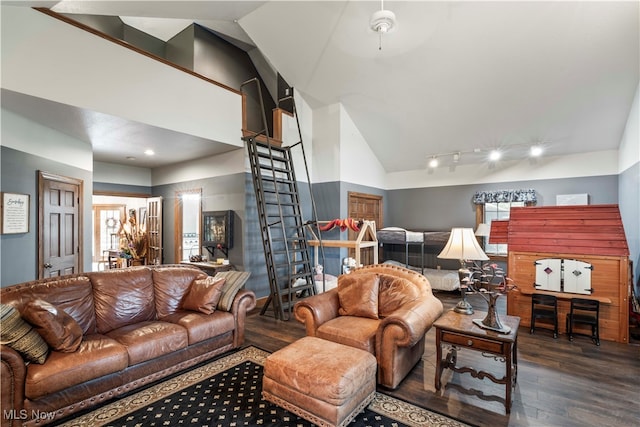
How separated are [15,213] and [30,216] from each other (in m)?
0.24

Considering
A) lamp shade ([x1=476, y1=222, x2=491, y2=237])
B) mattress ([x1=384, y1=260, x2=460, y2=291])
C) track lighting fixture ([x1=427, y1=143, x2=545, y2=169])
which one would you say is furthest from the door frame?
lamp shade ([x1=476, y1=222, x2=491, y2=237])

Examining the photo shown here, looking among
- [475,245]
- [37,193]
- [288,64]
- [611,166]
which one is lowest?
[475,245]

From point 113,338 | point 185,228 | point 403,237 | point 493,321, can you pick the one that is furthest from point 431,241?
point 113,338

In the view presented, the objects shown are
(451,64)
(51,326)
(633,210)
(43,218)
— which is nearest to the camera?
(51,326)

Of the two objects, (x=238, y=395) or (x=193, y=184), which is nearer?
(x=238, y=395)

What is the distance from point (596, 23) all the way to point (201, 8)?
186 inches

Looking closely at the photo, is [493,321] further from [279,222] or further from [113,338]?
[279,222]

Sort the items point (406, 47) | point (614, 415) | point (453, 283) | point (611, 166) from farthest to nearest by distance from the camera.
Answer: point (453, 283), point (611, 166), point (406, 47), point (614, 415)

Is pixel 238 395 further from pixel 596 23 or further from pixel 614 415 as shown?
pixel 596 23

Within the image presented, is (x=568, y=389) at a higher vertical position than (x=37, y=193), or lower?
lower

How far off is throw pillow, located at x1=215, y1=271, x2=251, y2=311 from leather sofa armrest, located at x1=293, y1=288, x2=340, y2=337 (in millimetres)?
785

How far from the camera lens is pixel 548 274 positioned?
3.98 metres

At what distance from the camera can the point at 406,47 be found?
14.9 ft

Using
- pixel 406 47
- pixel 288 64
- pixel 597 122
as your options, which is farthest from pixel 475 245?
pixel 288 64
